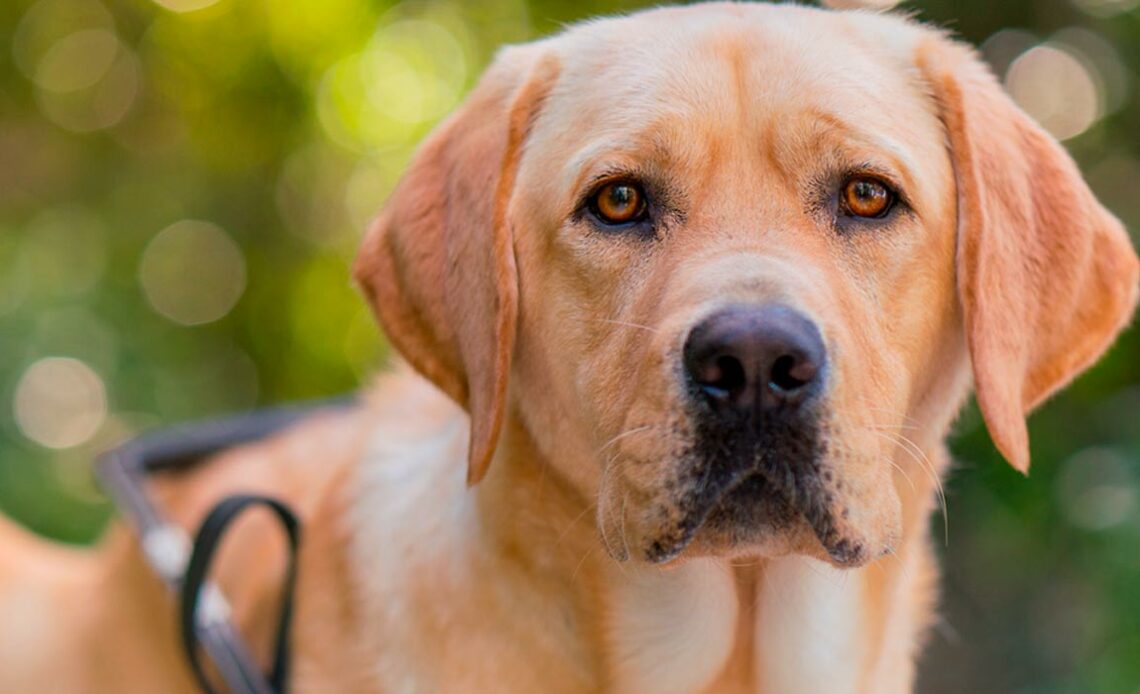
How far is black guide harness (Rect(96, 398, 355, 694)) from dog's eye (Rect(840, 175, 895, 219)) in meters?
1.51

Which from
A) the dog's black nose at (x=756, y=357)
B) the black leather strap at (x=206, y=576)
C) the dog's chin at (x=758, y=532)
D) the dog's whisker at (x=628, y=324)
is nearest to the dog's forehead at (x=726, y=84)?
the dog's whisker at (x=628, y=324)

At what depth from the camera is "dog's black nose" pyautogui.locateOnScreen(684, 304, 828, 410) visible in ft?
7.03

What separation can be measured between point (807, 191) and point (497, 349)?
0.70 meters

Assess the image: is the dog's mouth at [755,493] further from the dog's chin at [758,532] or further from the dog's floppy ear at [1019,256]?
the dog's floppy ear at [1019,256]

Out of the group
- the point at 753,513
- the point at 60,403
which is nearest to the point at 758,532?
the point at 753,513

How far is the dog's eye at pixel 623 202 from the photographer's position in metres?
2.56

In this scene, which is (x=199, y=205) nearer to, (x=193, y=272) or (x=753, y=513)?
(x=193, y=272)

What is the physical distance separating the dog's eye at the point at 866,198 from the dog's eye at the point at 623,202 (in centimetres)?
41

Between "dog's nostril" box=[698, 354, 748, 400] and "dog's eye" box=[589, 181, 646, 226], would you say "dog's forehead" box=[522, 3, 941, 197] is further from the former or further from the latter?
"dog's nostril" box=[698, 354, 748, 400]

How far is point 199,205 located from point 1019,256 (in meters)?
5.45

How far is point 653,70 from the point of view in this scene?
2619 mm

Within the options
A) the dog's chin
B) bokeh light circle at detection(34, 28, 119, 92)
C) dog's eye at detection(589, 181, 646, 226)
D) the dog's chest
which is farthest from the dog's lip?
bokeh light circle at detection(34, 28, 119, 92)

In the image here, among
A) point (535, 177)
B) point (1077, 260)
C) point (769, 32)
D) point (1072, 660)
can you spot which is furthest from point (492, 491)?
point (1072, 660)

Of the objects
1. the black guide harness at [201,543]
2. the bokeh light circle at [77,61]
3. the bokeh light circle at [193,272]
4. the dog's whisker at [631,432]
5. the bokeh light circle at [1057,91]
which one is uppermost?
the dog's whisker at [631,432]
